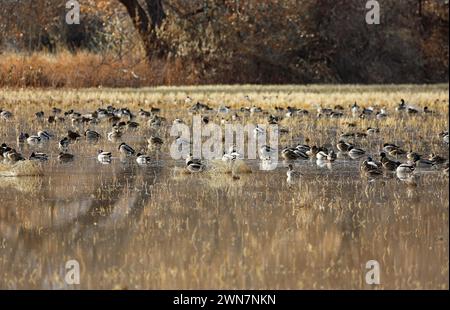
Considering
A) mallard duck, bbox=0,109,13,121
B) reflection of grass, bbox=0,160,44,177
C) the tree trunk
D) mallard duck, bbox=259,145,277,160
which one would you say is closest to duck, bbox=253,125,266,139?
mallard duck, bbox=259,145,277,160

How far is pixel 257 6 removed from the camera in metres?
37.4

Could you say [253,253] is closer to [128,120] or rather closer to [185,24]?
[128,120]

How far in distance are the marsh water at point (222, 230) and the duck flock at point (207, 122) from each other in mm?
605

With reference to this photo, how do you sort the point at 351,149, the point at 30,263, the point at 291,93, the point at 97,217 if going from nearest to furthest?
the point at 30,263
the point at 97,217
the point at 351,149
the point at 291,93

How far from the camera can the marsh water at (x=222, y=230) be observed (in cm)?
744

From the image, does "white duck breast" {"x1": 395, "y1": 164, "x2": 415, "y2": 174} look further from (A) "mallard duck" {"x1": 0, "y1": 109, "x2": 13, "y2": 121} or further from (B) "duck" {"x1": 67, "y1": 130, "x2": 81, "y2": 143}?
(A) "mallard duck" {"x1": 0, "y1": 109, "x2": 13, "y2": 121}

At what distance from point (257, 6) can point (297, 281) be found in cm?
3071

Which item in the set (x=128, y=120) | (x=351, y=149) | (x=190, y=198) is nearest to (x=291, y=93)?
(x=128, y=120)

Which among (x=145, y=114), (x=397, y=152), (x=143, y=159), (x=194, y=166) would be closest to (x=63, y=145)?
→ (x=143, y=159)

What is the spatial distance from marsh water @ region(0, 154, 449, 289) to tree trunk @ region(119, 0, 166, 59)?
2345 cm

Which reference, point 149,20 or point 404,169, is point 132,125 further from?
point 149,20

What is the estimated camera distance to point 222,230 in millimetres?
8992

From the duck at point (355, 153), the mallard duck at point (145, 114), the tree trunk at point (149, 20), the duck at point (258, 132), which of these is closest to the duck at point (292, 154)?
the duck at point (355, 153)

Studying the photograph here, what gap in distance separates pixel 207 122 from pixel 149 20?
17683 mm
